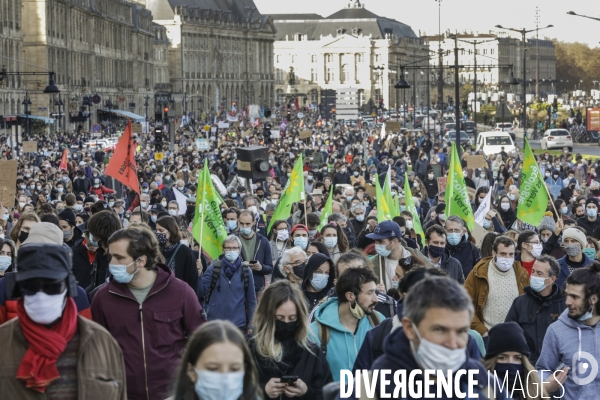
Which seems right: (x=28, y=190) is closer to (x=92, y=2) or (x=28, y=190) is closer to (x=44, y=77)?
(x=44, y=77)

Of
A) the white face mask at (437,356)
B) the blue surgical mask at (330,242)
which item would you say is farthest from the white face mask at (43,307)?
the blue surgical mask at (330,242)

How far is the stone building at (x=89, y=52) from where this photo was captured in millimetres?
76688

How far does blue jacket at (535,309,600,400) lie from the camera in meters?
6.87

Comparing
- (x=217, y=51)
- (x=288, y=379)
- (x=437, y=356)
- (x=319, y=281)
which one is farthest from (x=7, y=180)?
(x=217, y=51)

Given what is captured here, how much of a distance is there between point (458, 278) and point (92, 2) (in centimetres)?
8325

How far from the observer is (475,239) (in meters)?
15.2

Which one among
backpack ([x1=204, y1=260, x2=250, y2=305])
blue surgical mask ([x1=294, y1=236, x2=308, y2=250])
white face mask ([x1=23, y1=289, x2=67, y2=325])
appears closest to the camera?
white face mask ([x1=23, y1=289, x2=67, y2=325])

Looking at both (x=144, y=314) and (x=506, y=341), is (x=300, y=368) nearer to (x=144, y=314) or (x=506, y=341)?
(x=144, y=314)

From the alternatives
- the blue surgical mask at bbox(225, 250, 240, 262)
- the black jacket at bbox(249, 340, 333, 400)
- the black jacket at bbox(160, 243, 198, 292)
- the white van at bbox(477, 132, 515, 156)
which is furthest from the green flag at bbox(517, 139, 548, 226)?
the white van at bbox(477, 132, 515, 156)

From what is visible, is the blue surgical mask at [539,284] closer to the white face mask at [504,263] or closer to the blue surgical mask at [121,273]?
the white face mask at [504,263]

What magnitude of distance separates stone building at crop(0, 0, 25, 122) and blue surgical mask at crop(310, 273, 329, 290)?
57863 millimetres

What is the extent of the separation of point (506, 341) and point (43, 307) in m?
2.14

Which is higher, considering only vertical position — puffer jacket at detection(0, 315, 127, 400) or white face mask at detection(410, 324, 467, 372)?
white face mask at detection(410, 324, 467, 372)

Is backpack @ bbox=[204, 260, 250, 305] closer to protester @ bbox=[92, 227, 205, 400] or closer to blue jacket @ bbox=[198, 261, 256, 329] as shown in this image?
blue jacket @ bbox=[198, 261, 256, 329]
